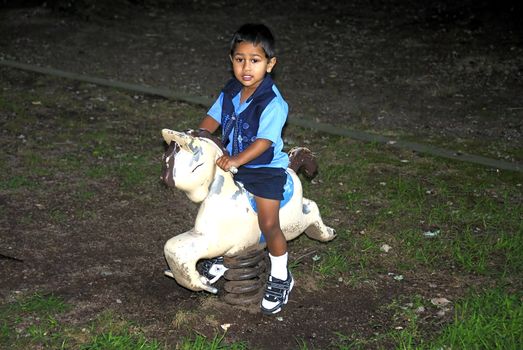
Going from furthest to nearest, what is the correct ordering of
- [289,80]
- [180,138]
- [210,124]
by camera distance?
[289,80], [210,124], [180,138]

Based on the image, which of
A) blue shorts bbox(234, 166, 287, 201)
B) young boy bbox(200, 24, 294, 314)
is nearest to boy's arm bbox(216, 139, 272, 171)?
young boy bbox(200, 24, 294, 314)

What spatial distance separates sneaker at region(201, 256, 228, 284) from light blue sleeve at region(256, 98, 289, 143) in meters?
0.97

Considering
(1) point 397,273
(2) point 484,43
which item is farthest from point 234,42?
(2) point 484,43

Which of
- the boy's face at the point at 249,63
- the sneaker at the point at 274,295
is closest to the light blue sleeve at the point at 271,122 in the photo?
the boy's face at the point at 249,63

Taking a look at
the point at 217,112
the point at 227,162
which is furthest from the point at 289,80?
the point at 227,162

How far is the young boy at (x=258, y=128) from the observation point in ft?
12.1

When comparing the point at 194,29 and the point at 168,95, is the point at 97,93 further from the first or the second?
the point at 194,29

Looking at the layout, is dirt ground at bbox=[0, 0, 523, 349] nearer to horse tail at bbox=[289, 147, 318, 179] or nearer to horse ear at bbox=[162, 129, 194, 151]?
horse tail at bbox=[289, 147, 318, 179]

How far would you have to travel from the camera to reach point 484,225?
5.07m

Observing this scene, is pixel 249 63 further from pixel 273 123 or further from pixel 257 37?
pixel 273 123

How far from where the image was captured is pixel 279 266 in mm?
4016

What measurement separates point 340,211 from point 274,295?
58.0 inches

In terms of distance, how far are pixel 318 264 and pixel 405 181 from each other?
1.48 meters

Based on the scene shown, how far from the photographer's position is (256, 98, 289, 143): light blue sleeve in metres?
3.69
